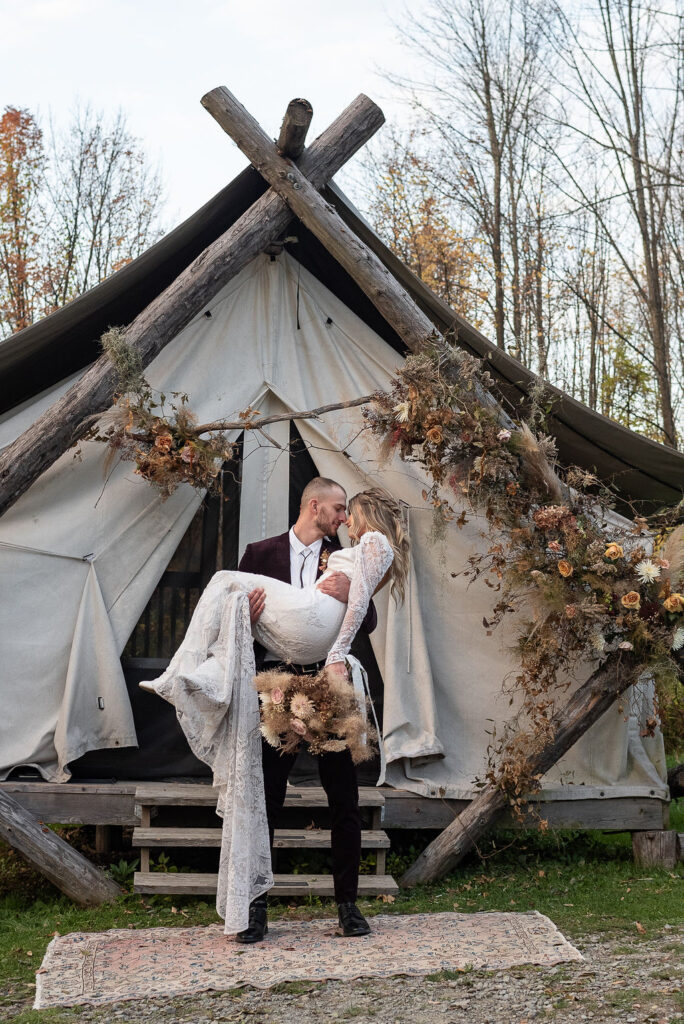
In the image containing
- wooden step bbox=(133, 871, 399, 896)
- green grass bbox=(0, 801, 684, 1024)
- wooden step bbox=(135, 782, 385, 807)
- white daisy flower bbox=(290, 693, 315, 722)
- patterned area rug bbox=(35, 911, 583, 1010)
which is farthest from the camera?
wooden step bbox=(135, 782, 385, 807)

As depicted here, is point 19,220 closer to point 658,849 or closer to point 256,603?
point 256,603

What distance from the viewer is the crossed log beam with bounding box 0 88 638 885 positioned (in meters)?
4.09

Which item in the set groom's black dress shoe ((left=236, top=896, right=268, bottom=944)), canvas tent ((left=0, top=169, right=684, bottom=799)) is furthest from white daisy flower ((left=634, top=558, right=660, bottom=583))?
groom's black dress shoe ((left=236, top=896, right=268, bottom=944))

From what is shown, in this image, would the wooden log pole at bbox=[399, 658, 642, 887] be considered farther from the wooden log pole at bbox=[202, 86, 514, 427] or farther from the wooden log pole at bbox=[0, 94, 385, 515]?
the wooden log pole at bbox=[0, 94, 385, 515]

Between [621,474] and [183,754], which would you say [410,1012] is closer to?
[183,754]

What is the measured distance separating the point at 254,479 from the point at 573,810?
2230 millimetres

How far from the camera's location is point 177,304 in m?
4.28

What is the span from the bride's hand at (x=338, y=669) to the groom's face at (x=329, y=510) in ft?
1.96

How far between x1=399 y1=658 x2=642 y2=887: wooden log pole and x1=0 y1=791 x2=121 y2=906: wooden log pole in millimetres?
1307

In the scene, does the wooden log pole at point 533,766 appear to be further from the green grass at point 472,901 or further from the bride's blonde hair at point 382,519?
the bride's blonde hair at point 382,519

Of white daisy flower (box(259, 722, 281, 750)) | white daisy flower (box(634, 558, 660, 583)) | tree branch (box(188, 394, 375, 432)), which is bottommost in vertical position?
white daisy flower (box(259, 722, 281, 750))

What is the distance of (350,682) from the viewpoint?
336cm

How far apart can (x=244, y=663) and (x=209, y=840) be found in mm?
1024

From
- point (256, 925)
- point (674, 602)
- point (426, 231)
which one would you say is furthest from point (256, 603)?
point (426, 231)
